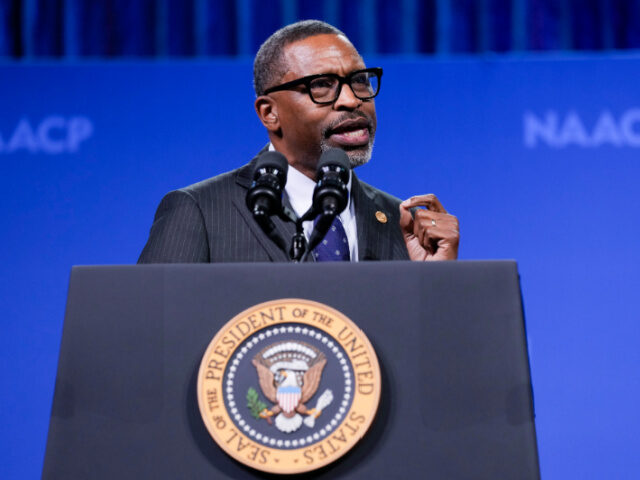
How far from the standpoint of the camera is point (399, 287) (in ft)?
2.95

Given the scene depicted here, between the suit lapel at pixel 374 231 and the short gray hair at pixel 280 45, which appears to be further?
the short gray hair at pixel 280 45

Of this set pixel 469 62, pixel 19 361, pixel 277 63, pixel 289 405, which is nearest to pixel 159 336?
pixel 289 405

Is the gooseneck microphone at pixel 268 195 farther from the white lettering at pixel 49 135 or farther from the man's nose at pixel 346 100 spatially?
the white lettering at pixel 49 135

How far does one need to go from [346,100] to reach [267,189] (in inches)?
25.6

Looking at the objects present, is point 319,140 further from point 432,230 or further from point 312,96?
point 432,230

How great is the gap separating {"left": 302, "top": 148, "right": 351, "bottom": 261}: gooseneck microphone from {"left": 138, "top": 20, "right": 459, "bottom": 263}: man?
1.45 feet

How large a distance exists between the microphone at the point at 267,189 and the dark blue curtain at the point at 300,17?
69.2 inches

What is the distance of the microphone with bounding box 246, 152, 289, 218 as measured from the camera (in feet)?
3.26

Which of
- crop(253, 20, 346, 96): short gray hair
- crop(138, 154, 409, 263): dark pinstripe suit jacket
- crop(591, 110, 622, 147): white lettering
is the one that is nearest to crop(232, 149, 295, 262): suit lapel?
crop(138, 154, 409, 263): dark pinstripe suit jacket

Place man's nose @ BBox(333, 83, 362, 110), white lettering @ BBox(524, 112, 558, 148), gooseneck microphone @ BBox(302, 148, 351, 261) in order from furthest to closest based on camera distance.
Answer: white lettering @ BBox(524, 112, 558, 148), man's nose @ BBox(333, 83, 362, 110), gooseneck microphone @ BBox(302, 148, 351, 261)

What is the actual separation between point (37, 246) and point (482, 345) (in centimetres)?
189

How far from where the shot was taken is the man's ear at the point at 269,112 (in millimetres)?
1718

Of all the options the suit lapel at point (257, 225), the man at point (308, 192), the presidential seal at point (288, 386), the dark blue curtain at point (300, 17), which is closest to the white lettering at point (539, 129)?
the dark blue curtain at point (300, 17)

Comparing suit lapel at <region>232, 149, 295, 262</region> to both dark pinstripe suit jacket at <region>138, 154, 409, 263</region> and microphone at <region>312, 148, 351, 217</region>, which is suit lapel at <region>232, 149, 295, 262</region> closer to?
dark pinstripe suit jacket at <region>138, 154, 409, 263</region>
